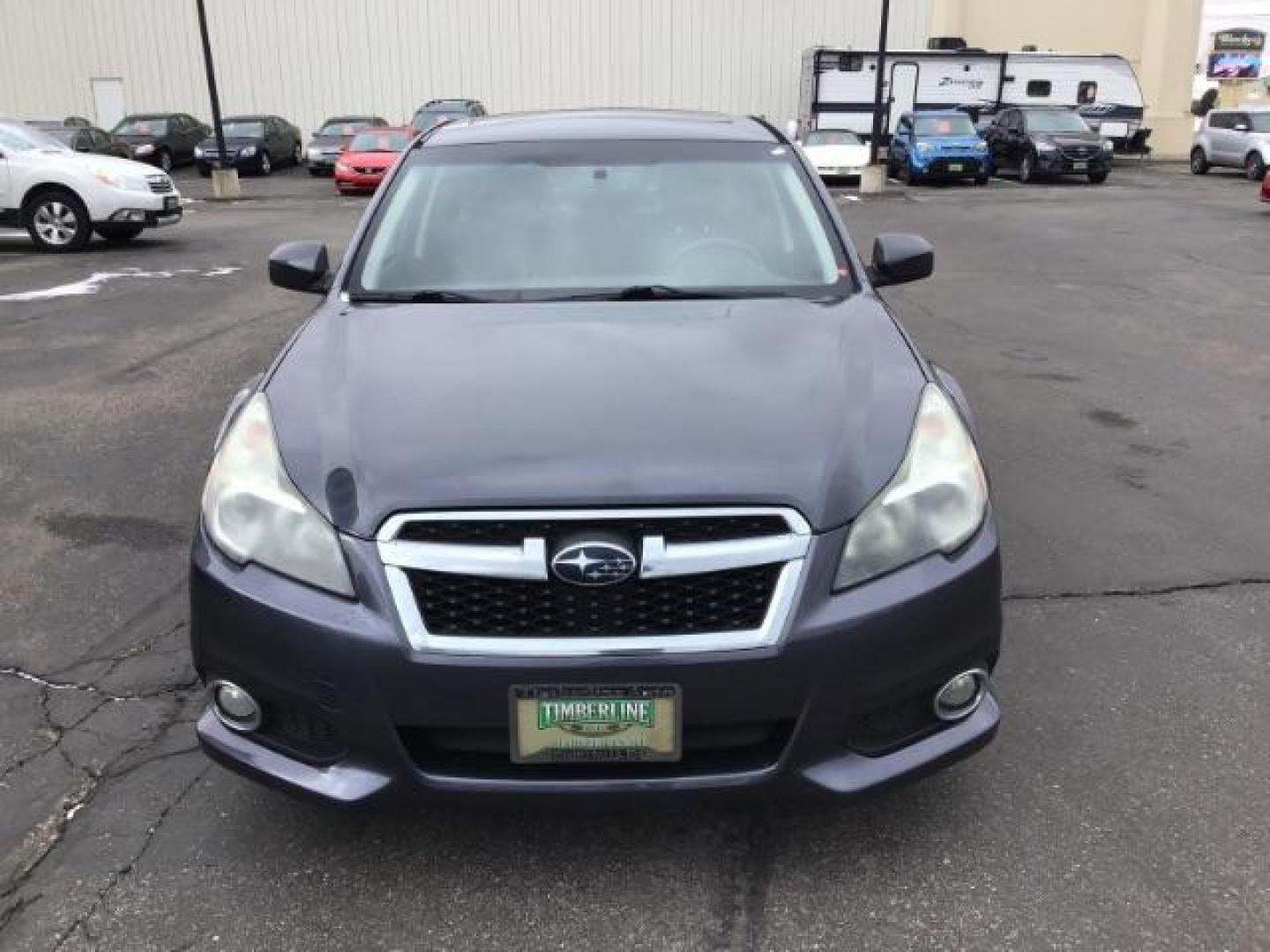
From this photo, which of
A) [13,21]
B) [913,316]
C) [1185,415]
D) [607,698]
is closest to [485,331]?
[607,698]

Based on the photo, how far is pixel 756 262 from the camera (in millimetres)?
3600

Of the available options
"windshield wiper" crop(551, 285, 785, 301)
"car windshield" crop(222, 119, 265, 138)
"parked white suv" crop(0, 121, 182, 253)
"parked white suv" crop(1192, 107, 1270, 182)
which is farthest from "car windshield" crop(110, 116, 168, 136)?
"windshield wiper" crop(551, 285, 785, 301)

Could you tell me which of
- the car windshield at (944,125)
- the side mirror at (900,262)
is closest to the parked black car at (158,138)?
the car windshield at (944,125)

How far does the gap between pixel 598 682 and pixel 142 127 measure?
109 feet

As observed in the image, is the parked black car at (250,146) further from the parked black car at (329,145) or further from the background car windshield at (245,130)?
the parked black car at (329,145)

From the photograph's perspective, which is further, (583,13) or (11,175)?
(583,13)

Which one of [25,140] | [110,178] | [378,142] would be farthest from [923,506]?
[378,142]

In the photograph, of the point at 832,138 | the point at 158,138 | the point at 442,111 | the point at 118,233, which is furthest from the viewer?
the point at 158,138

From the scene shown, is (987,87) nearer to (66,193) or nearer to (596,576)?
(66,193)

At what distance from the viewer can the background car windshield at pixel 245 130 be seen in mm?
29688

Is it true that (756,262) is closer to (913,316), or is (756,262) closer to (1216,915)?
(1216,915)

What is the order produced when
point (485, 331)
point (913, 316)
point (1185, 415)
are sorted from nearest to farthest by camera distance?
1. point (485, 331)
2. point (1185, 415)
3. point (913, 316)

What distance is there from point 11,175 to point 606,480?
1328cm

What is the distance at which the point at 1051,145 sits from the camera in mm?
24844
